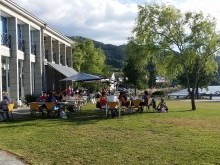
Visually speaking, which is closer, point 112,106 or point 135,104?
point 112,106

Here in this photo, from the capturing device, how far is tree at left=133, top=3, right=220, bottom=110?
2766 cm

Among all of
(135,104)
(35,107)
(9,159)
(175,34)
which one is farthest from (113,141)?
(175,34)

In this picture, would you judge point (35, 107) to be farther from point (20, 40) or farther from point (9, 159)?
point (20, 40)

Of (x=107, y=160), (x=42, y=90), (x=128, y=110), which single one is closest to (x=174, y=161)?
(x=107, y=160)

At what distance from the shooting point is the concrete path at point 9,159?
10.0 m

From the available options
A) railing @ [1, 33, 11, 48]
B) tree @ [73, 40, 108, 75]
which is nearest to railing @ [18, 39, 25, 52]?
railing @ [1, 33, 11, 48]

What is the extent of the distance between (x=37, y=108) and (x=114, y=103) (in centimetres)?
374

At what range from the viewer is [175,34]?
2798cm

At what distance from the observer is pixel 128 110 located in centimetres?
2397

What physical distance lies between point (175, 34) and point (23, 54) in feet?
35.2

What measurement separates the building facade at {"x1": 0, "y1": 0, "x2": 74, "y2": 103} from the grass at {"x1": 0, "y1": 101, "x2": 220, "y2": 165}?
948 centimetres

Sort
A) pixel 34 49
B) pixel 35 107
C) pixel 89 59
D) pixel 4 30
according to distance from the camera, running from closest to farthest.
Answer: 1. pixel 35 107
2. pixel 4 30
3. pixel 34 49
4. pixel 89 59

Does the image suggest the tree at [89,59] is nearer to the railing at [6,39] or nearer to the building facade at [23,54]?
the building facade at [23,54]

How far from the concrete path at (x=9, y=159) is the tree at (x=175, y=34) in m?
18.0
